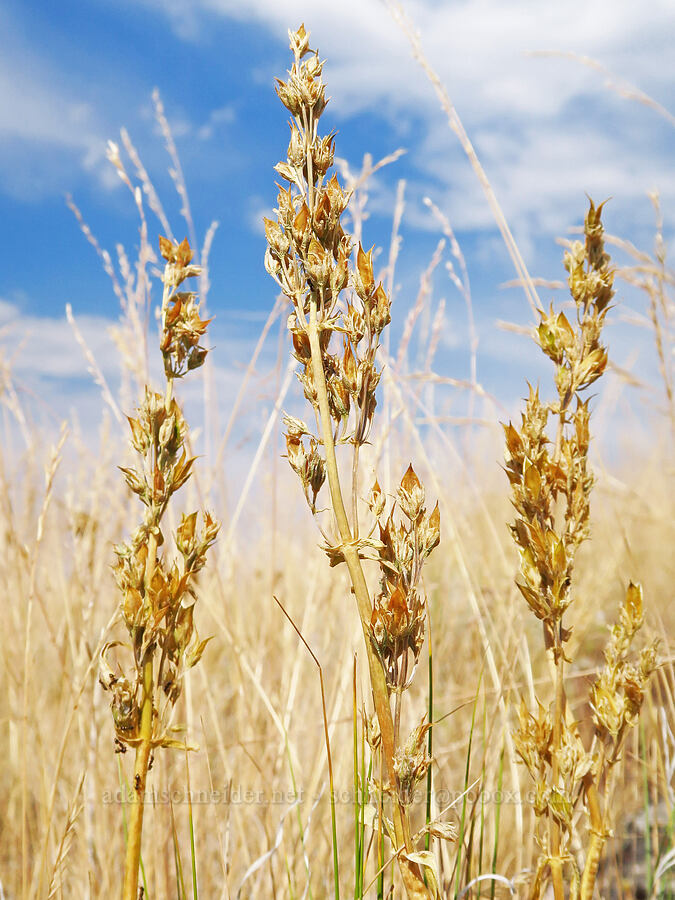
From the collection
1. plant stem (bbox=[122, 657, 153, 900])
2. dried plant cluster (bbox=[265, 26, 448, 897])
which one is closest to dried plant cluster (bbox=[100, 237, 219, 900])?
plant stem (bbox=[122, 657, 153, 900])

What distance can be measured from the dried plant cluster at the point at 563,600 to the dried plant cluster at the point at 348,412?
0.18 meters

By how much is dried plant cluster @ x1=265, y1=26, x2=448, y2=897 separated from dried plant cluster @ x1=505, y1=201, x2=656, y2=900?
0.59ft

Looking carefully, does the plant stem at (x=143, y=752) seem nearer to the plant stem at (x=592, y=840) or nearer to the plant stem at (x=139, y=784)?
the plant stem at (x=139, y=784)

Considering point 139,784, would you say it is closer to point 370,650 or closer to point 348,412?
point 370,650

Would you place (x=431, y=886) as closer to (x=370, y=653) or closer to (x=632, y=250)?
(x=370, y=653)

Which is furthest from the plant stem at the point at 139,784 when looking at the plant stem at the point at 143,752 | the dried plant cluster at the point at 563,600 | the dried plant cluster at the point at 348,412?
the dried plant cluster at the point at 563,600

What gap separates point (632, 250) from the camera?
219 centimetres

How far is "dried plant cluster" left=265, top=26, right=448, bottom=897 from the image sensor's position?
630 millimetres

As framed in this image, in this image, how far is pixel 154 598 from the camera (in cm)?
67

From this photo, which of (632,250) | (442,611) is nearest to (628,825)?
(442,611)

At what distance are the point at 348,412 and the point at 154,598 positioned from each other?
0.80 feet

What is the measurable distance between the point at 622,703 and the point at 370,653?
346mm

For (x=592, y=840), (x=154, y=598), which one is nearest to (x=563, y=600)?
(x=592, y=840)

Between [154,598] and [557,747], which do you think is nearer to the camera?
[154,598]
